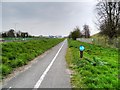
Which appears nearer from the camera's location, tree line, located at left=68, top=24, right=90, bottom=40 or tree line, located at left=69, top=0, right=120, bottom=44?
tree line, located at left=69, top=0, right=120, bottom=44

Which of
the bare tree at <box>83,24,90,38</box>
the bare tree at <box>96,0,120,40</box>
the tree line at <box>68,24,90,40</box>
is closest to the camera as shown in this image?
the bare tree at <box>96,0,120,40</box>

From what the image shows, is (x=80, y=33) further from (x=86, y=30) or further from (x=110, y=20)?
(x=110, y=20)

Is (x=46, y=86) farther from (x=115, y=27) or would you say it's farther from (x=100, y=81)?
(x=115, y=27)

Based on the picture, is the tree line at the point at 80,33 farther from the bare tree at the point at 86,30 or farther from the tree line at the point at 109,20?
the tree line at the point at 109,20

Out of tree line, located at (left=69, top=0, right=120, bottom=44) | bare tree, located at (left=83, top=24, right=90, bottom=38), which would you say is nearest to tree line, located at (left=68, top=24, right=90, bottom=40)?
bare tree, located at (left=83, top=24, right=90, bottom=38)

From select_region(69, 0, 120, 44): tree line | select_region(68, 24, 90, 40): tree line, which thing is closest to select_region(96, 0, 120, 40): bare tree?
select_region(69, 0, 120, 44): tree line

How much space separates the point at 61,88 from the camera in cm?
879

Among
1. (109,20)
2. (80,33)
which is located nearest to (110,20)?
(109,20)

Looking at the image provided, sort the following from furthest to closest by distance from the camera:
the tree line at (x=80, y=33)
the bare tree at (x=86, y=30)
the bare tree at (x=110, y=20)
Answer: the bare tree at (x=86, y=30)
the tree line at (x=80, y=33)
the bare tree at (x=110, y=20)

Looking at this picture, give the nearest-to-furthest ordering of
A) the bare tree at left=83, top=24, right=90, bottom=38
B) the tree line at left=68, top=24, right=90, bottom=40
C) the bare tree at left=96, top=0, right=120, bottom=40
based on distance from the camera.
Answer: the bare tree at left=96, top=0, right=120, bottom=40
the tree line at left=68, top=24, right=90, bottom=40
the bare tree at left=83, top=24, right=90, bottom=38

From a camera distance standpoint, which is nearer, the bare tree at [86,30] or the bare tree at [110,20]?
the bare tree at [110,20]

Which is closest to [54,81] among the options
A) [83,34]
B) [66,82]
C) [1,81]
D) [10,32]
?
[66,82]

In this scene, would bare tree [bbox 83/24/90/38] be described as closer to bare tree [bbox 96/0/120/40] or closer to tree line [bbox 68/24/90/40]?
tree line [bbox 68/24/90/40]

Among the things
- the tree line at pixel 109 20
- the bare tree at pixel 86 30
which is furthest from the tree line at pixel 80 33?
the tree line at pixel 109 20
